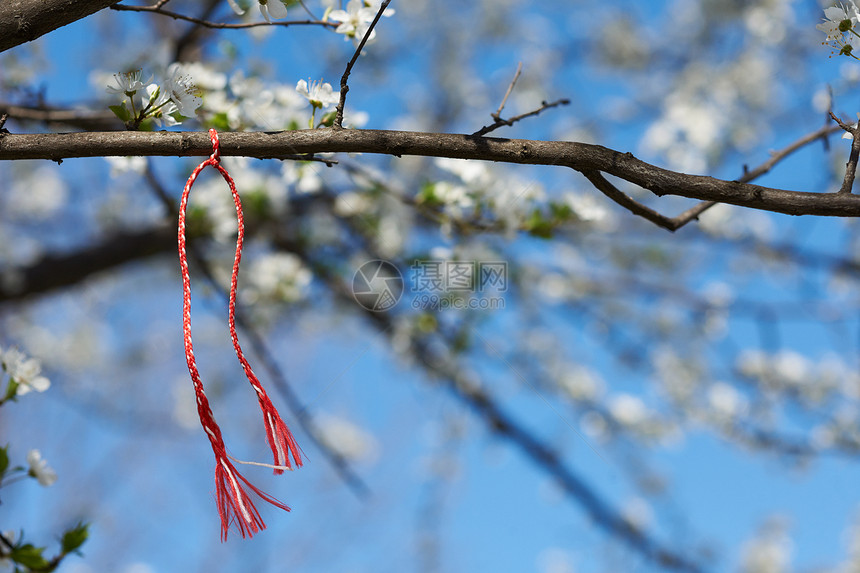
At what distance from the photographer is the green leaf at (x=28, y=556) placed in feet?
2.78

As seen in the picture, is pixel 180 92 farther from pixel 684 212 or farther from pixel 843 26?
Answer: pixel 843 26

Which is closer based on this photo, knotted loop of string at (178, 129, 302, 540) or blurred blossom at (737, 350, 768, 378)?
knotted loop of string at (178, 129, 302, 540)

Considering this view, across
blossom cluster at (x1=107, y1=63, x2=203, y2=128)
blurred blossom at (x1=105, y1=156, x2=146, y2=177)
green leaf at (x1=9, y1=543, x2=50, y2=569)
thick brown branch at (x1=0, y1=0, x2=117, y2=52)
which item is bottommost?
green leaf at (x1=9, y1=543, x2=50, y2=569)

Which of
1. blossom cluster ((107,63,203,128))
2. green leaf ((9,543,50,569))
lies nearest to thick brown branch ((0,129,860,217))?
blossom cluster ((107,63,203,128))

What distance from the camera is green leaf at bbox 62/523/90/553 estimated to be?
2.99ft

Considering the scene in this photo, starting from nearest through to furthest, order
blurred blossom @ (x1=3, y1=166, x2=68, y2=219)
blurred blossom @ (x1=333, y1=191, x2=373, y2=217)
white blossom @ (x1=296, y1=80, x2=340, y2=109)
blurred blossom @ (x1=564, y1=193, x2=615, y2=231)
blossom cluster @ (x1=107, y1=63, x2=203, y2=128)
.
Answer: blossom cluster @ (x1=107, y1=63, x2=203, y2=128), white blossom @ (x1=296, y1=80, x2=340, y2=109), blurred blossom @ (x1=564, y1=193, x2=615, y2=231), blurred blossom @ (x1=333, y1=191, x2=373, y2=217), blurred blossom @ (x1=3, y1=166, x2=68, y2=219)

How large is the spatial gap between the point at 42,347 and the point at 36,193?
910mm

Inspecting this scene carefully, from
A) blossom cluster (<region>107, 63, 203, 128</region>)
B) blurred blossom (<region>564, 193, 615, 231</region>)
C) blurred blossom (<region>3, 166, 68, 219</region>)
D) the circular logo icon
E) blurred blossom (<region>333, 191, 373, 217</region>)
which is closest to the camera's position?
blossom cluster (<region>107, 63, 203, 128</region>)

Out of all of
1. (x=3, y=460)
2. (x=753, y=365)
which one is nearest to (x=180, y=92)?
(x=3, y=460)

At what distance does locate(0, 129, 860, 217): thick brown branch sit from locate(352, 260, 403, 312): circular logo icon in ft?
4.28

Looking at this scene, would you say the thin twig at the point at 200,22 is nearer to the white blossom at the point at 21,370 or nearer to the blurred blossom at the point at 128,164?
the blurred blossom at the point at 128,164

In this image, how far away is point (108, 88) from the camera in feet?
2.67

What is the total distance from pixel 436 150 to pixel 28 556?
73 centimetres

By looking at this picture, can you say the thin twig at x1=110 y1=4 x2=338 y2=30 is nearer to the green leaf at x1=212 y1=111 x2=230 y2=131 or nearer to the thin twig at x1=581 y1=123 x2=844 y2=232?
the green leaf at x1=212 y1=111 x2=230 y2=131
